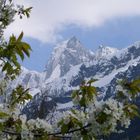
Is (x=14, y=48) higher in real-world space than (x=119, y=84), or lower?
higher

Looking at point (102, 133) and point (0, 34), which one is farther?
point (0, 34)

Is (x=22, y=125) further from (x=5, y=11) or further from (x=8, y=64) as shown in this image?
(x=5, y=11)

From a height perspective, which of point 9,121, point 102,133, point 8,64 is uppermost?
point 8,64

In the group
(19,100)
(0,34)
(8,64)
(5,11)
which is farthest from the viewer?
(19,100)

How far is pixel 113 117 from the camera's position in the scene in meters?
4.80

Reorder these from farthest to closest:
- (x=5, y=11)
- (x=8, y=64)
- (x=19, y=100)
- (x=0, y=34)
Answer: (x=19, y=100), (x=5, y=11), (x=0, y=34), (x=8, y=64)

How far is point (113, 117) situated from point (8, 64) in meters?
1.27

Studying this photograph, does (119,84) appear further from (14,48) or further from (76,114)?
(14,48)

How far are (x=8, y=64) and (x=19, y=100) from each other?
72.2 inches

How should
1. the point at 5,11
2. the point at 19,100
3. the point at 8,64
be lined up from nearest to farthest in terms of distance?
the point at 8,64 < the point at 5,11 < the point at 19,100

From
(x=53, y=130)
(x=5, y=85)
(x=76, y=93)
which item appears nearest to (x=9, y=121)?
(x=53, y=130)

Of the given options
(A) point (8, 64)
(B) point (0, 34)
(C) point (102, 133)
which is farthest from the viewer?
(B) point (0, 34)

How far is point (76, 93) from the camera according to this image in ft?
17.1

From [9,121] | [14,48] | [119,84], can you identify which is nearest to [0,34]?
[14,48]
